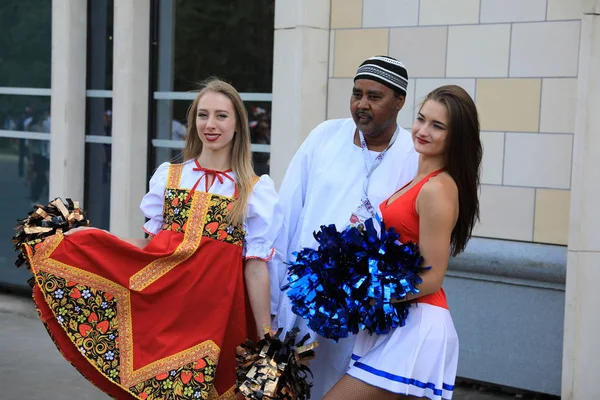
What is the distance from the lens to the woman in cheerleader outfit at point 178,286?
3.92m

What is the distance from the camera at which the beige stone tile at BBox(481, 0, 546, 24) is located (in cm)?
581

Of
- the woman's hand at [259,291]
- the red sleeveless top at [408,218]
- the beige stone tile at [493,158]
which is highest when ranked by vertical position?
the beige stone tile at [493,158]

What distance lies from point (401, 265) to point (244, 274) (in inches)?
35.2

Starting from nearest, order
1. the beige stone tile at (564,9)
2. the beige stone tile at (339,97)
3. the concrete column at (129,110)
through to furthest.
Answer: the beige stone tile at (564,9), the beige stone tile at (339,97), the concrete column at (129,110)

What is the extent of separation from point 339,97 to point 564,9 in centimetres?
164

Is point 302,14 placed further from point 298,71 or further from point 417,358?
point 417,358

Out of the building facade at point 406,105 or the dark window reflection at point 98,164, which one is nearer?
the building facade at point 406,105

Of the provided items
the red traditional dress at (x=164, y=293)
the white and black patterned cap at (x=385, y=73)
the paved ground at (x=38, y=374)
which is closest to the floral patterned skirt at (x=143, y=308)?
the red traditional dress at (x=164, y=293)

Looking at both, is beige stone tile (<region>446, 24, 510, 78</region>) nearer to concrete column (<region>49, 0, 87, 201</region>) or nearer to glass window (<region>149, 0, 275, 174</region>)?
glass window (<region>149, 0, 275, 174</region>)

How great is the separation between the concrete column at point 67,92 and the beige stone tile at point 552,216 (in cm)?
408

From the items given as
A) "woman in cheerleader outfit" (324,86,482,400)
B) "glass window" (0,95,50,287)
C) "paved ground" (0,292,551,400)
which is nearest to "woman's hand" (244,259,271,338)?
"woman in cheerleader outfit" (324,86,482,400)

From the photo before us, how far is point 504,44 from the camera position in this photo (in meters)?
5.93

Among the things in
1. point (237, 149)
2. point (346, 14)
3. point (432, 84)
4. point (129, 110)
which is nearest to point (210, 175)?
point (237, 149)

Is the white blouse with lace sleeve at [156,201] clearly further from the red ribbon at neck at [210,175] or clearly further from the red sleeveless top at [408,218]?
the red sleeveless top at [408,218]
